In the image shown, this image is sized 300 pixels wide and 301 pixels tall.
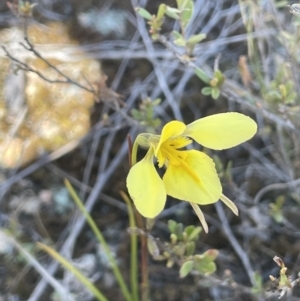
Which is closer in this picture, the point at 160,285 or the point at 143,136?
the point at 143,136

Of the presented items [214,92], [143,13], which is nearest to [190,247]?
[214,92]

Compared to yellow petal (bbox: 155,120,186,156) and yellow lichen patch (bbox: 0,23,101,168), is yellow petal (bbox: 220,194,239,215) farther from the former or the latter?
yellow lichen patch (bbox: 0,23,101,168)

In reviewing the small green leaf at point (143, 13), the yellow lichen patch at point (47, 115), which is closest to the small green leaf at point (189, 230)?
the small green leaf at point (143, 13)

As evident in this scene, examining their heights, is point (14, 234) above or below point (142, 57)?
below

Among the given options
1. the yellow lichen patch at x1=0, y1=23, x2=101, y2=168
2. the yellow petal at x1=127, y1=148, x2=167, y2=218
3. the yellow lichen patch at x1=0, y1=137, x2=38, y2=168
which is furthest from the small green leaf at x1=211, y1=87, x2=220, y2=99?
the yellow lichen patch at x1=0, y1=137, x2=38, y2=168

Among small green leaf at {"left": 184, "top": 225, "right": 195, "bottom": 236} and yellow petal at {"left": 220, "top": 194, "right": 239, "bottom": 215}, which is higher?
yellow petal at {"left": 220, "top": 194, "right": 239, "bottom": 215}

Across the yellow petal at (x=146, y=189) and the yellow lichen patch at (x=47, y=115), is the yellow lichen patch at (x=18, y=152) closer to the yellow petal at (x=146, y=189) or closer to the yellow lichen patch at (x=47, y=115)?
the yellow lichen patch at (x=47, y=115)

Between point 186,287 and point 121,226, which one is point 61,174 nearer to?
point 121,226

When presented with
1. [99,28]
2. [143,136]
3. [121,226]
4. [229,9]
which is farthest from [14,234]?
[229,9]
